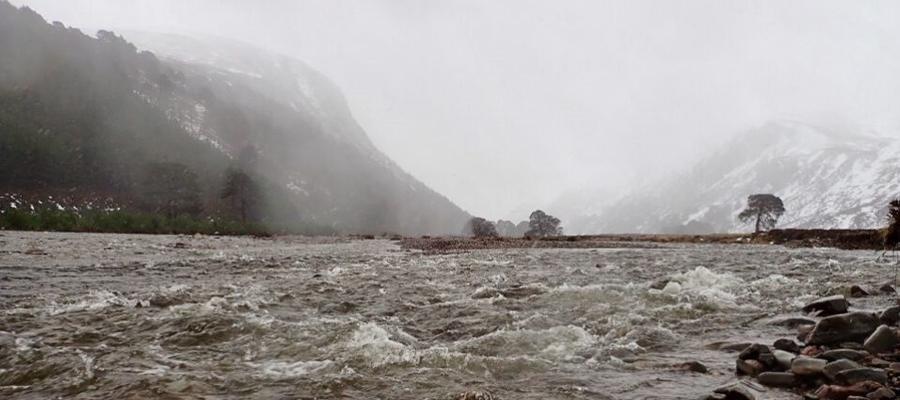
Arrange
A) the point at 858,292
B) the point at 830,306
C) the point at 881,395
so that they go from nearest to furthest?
the point at 881,395, the point at 830,306, the point at 858,292

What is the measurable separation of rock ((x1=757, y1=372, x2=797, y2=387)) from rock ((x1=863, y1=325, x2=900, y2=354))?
77.1 inches

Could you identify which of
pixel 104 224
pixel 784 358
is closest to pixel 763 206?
pixel 104 224

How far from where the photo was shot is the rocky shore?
5.74 m

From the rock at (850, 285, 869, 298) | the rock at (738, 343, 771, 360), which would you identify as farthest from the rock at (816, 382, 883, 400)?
the rock at (850, 285, 869, 298)

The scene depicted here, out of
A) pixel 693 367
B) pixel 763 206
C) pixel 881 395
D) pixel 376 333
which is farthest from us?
pixel 763 206

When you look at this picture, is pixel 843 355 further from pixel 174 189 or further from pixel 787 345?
pixel 174 189

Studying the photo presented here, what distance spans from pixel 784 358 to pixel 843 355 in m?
0.82

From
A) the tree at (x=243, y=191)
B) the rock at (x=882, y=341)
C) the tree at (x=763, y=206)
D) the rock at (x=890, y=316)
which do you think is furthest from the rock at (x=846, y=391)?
the tree at (x=763, y=206)

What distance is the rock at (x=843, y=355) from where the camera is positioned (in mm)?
6848

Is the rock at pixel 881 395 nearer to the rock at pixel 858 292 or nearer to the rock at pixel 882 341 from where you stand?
the rock at pixel 882 341

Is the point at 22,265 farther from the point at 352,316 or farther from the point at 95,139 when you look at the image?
the point at 95,139

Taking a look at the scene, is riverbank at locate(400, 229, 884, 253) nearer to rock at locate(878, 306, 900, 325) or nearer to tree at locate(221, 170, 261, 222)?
rock at locate(878, 306, 900, 325)

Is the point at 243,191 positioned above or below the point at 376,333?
above

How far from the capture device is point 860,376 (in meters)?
6.01
